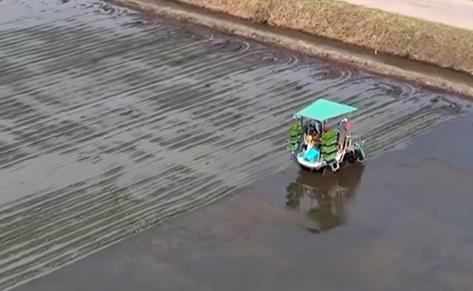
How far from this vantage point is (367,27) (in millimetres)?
19391

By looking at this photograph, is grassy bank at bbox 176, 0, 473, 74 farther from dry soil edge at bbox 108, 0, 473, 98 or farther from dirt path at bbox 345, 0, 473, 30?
dry soil edge at bbox 108, 0, 473, 98

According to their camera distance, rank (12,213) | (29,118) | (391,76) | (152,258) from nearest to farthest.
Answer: (152,258) → (12,213) → (29,118) → (391,76)

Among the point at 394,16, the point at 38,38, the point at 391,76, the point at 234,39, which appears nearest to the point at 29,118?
the point at 38,38

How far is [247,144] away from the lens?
1444 centimetres

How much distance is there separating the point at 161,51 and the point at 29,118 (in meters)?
4.43

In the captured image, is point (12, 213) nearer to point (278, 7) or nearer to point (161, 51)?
point (161, 51)

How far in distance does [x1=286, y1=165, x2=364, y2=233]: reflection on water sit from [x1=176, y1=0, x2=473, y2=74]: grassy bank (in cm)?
559

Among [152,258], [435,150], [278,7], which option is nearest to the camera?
[152,258]

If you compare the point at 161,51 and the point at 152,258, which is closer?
the point at 152,258

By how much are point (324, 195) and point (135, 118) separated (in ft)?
14.0

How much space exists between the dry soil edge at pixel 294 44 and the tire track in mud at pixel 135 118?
38 centimetres

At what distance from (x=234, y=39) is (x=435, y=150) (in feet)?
23.2

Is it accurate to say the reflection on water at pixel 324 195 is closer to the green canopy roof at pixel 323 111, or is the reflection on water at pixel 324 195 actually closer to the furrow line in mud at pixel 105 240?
the green canopy roof at pixel 323 111

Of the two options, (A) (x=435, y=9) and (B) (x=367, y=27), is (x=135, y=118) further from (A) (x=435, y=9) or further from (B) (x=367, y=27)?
(A) (x=435, y=9)
